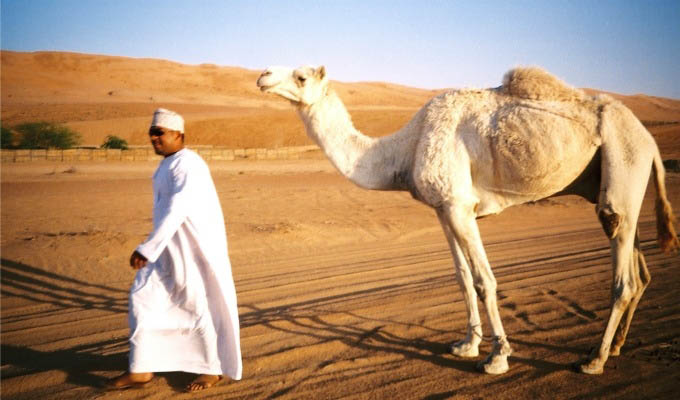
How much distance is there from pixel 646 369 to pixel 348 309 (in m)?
3.11

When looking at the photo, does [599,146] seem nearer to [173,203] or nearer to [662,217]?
[662,217]

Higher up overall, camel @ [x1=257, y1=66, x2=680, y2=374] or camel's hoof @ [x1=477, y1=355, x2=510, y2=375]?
camel @ [x1=257, y1=66, x2=680, y2=374]

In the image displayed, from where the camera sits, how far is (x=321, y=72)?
5.19m

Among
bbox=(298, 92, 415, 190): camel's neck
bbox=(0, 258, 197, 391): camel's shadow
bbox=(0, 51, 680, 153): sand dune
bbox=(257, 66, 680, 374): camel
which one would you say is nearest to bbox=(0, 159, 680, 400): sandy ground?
bbox=(0, 258, 197, 391): camel's shadow

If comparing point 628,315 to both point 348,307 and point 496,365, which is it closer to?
point 496,365

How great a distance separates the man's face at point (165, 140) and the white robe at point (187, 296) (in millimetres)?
156

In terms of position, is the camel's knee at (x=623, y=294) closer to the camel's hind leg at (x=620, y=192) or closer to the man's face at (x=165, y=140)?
the camel's hind leg at (x=620, y=192)

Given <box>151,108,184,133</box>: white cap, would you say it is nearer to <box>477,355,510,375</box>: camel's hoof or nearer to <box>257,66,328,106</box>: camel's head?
<box>257,66,328,106</box>: camel's head

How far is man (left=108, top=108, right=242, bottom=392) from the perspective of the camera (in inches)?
163

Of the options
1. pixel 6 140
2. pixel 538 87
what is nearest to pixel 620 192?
pixel 538 87

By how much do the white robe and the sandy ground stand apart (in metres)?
0.30

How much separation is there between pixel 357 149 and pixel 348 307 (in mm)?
2151

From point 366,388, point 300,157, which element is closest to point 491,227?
point 366,388

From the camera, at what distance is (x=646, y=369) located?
181 inches
